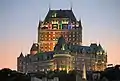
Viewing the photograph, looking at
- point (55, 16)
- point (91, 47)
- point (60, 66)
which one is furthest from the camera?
point (55, 16)

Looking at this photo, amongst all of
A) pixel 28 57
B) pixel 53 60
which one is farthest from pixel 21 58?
pixel 53 60

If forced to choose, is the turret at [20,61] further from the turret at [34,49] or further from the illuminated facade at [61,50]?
the turret at [34,49]

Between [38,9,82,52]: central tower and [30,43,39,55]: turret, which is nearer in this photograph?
[30,43,39,55]: turret

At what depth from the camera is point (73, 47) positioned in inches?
1855

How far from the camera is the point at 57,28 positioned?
51.0 m

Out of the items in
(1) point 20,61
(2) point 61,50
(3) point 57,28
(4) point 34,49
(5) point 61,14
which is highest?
(5) point 61,14

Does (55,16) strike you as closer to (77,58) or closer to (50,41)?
(50,41)

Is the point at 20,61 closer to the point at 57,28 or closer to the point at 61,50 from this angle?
the point at 57,28

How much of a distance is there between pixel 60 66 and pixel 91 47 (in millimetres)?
4044

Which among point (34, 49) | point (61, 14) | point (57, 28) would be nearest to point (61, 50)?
point (34, 49)

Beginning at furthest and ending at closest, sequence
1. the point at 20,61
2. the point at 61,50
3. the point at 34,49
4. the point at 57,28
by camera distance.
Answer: the point at 57,28, the point at 34,49, the point at 20,61, the point at 61,50

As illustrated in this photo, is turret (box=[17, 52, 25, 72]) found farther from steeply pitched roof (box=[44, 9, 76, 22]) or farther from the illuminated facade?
steeply pitched roof (box=[44, 9, 76, 22])

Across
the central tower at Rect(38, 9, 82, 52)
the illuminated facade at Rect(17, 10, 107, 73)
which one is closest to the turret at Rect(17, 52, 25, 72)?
the illuminated facade at Rect(17, 10, 107, 73)

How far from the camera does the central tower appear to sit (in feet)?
165
